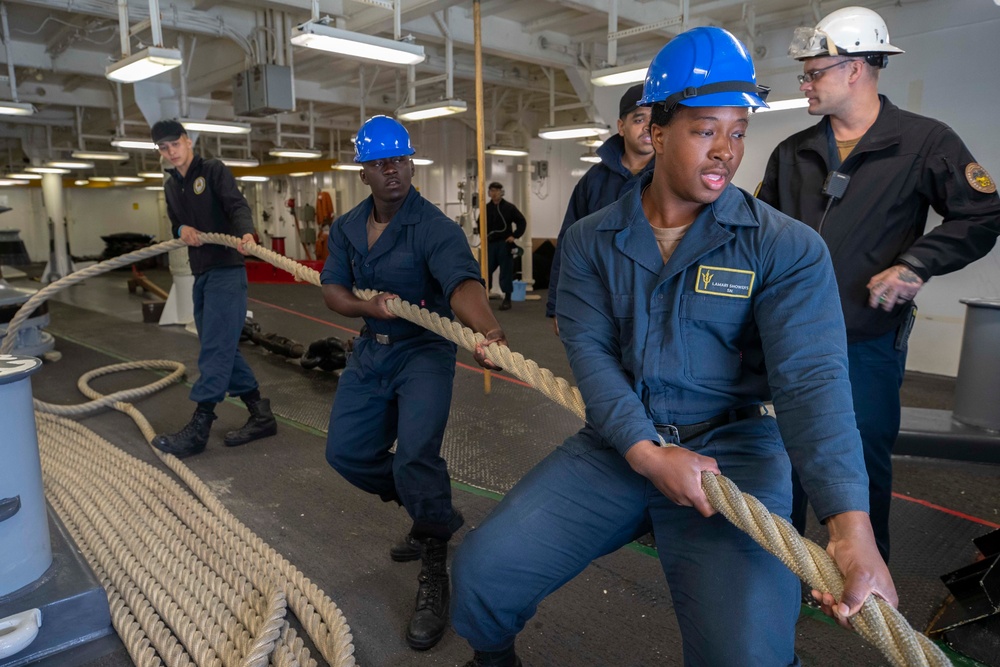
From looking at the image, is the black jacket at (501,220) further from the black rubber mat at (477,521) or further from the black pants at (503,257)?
the black rubber mat at (477,521)

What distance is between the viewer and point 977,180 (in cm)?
224

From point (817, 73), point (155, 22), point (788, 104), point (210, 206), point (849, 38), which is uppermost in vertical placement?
point (155, 22)

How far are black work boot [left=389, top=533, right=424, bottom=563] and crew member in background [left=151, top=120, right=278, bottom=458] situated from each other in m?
1.88

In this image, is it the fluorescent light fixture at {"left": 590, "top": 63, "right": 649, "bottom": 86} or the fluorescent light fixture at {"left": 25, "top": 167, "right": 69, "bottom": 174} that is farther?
the fluorescent light fixture at {"left": 25, "top": 167, "right": 69, "bottom": 174}

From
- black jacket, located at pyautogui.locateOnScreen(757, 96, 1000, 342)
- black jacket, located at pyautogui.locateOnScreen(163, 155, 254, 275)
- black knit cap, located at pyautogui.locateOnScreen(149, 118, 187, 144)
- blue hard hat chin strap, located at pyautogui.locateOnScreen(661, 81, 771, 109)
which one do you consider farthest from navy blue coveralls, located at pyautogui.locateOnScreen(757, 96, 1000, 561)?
black knit cap, located at pyautogui.locateOnScreen(149, 118, 187, 144)

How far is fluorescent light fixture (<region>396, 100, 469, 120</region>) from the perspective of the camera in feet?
25.9

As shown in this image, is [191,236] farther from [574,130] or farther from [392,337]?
[574,130]

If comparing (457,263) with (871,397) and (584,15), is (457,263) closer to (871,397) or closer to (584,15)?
(871,397)

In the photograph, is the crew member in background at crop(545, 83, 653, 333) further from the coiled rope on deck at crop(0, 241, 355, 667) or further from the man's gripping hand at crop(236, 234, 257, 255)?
the man's gripping hand at crop(236, 234, 257, 255)

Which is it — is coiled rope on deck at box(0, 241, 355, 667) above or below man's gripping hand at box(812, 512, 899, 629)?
below

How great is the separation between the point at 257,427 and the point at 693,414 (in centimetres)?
349

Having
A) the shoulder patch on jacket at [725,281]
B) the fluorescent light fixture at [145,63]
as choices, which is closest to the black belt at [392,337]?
the shoulder patch on jacket at [725,281]

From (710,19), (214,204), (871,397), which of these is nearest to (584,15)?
(710,19)

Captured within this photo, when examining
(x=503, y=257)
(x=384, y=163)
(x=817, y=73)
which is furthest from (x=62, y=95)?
(x=817, y=73)
